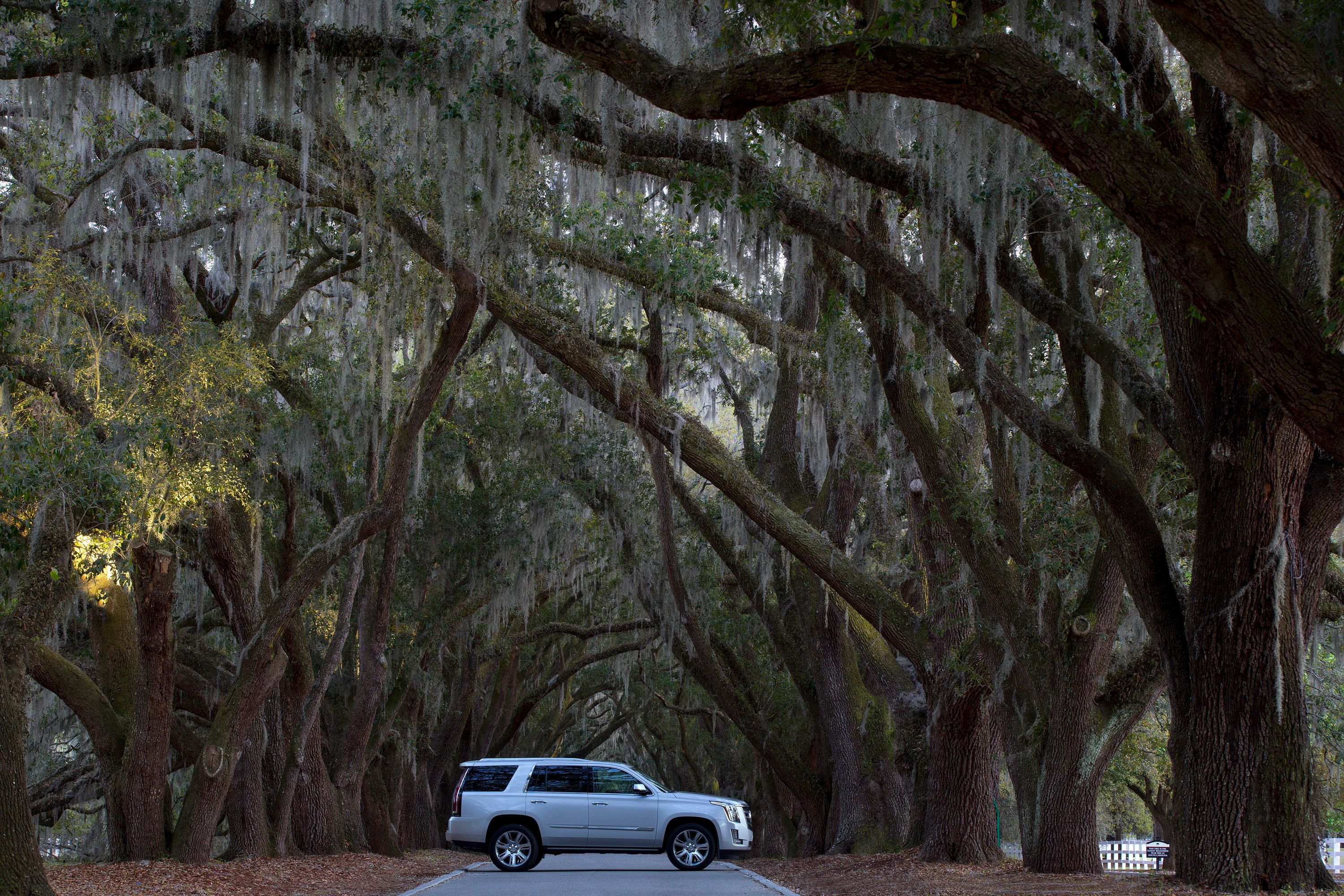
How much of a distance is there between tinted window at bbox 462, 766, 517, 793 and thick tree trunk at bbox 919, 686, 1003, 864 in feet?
16.4

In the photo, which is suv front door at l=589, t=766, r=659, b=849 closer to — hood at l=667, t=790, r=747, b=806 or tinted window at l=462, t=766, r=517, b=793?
hood at l=667, t=790, r=747, b=806

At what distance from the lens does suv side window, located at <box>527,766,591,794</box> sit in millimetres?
13906

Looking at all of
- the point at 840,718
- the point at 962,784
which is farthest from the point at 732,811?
the point at 962,784

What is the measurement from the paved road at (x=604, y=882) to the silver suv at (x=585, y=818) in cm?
31

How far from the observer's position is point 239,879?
36.6ft

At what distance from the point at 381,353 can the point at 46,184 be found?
4.04 metres

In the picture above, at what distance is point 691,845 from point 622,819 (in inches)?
35.6

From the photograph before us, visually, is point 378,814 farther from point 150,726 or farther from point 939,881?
point 939,881

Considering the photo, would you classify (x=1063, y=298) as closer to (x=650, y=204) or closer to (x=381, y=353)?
(x=650, y=204)

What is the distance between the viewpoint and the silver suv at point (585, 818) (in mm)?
13727

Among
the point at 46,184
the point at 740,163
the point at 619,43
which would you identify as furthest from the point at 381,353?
the point at 619,43

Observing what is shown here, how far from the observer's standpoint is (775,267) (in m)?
12.4

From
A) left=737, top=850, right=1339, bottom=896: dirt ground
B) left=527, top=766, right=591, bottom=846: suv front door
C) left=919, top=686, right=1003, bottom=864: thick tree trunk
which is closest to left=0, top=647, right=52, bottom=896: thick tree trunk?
left=737, top=850, right=1339, bottom=896: dirt ground

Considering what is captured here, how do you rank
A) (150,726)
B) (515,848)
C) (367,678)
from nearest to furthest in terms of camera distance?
(150,726)
(515,848)
(367,678)
